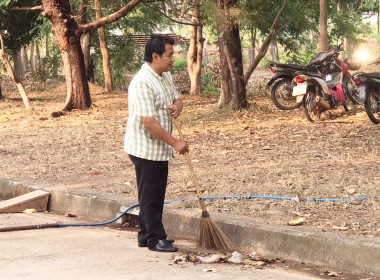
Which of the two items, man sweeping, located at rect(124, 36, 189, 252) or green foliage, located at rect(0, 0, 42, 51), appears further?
green foliage, located at rect(0, 0, 42, 51)

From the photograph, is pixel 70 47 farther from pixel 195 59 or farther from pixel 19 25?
pixel 19 25

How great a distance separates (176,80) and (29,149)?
12.7m

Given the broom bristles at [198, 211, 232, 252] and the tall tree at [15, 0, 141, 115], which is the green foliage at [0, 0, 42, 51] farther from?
the broom bristles at [198, 211, 232, 252]

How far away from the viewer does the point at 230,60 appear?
15961 millimetres

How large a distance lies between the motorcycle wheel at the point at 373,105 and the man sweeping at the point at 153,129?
7212mm

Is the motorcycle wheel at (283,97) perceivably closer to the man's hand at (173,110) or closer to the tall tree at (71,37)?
the tall tree at (71,37)

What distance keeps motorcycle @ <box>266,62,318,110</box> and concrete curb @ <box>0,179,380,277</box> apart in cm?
734

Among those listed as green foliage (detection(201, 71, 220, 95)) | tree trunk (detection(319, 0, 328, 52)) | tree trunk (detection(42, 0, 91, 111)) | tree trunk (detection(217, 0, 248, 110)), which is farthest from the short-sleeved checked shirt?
green foliage (detection(201, 71, 220, 95))

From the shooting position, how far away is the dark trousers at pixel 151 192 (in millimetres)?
6555

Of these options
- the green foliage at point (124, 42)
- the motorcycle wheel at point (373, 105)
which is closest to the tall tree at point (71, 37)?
the motorcycle wheel at point (373, 105)

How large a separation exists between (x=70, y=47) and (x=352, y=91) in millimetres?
6661

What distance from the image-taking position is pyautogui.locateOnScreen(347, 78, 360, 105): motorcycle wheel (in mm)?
14500

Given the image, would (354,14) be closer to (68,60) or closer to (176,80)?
(176,80)

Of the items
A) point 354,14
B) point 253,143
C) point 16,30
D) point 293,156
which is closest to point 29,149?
point 253,143
